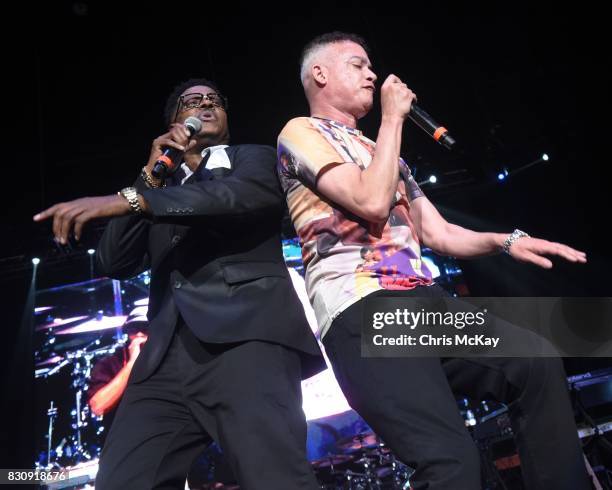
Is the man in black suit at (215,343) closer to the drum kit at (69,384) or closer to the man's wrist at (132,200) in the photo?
the man's wrist at (132,200)

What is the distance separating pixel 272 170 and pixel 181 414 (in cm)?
87

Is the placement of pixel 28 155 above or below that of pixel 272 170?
above

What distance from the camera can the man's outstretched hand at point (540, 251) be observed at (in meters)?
1.42

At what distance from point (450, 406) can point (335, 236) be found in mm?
576

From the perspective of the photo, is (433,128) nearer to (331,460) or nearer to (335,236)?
(335,236)

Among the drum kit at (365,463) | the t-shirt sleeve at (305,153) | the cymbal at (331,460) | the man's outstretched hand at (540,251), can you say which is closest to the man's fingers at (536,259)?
the man's outstretched hand at (540,251)

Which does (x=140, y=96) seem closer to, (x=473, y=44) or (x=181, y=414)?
(x=473, y=44)

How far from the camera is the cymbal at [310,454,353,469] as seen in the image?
20.0 ft

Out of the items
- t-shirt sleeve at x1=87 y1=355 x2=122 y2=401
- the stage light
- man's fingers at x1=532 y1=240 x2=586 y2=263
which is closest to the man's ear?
man's fingers at x1=532 y1=240 x2=586 y2=263

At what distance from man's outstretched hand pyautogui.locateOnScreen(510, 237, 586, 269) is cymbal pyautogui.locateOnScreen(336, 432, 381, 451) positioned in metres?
5.03

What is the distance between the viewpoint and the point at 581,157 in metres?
7.10

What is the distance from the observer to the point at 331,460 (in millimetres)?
6121

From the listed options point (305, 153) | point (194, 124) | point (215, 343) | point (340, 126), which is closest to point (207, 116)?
point (194, 124)

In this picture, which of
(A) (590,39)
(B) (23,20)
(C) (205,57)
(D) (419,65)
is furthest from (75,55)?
(A) (590,39)
